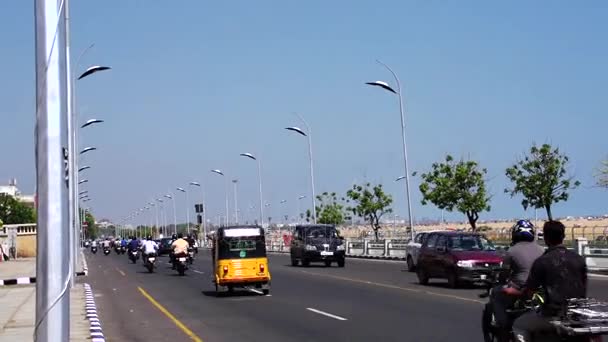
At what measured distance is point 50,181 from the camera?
642 cm

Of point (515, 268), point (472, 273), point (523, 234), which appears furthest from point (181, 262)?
point (515, 268)

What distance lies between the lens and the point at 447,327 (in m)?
16.1

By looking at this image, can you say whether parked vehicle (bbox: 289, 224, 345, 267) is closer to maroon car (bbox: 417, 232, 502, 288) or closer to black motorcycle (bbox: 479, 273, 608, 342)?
maroon car (bbox: 417, 232, 502, 288)

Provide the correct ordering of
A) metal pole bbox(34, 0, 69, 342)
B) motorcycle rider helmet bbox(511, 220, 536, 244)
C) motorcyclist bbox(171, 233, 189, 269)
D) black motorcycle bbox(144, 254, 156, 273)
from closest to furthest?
metal pole bbox(34, 0, 69, 342)
motorcycle rider helmet bbox(511, 220, 536, 244)
motorcyclist bbox(171, 233, 189, 269)
black motorcycle bbox(144, 254, 156, 273)

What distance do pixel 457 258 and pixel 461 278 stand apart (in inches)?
23.3

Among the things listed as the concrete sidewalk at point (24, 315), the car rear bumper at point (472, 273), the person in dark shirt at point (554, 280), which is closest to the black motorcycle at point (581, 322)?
the person in dark shirt at point (554, 280)

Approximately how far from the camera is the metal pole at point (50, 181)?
6.39 m

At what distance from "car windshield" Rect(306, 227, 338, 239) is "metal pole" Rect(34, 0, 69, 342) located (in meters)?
38.2

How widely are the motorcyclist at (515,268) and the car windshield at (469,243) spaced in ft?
55.6

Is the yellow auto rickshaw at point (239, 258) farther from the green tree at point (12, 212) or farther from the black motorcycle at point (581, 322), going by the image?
the green tree at point (12, 212)

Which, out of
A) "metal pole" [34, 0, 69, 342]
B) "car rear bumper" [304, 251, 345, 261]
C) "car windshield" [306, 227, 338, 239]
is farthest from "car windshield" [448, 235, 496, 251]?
"metal pole" [34, 0, 69, 342]

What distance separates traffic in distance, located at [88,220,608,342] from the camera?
26.9ft

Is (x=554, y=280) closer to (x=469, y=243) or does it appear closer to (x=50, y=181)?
(x=50, y=181)

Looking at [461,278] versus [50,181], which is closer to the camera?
[50,181]
